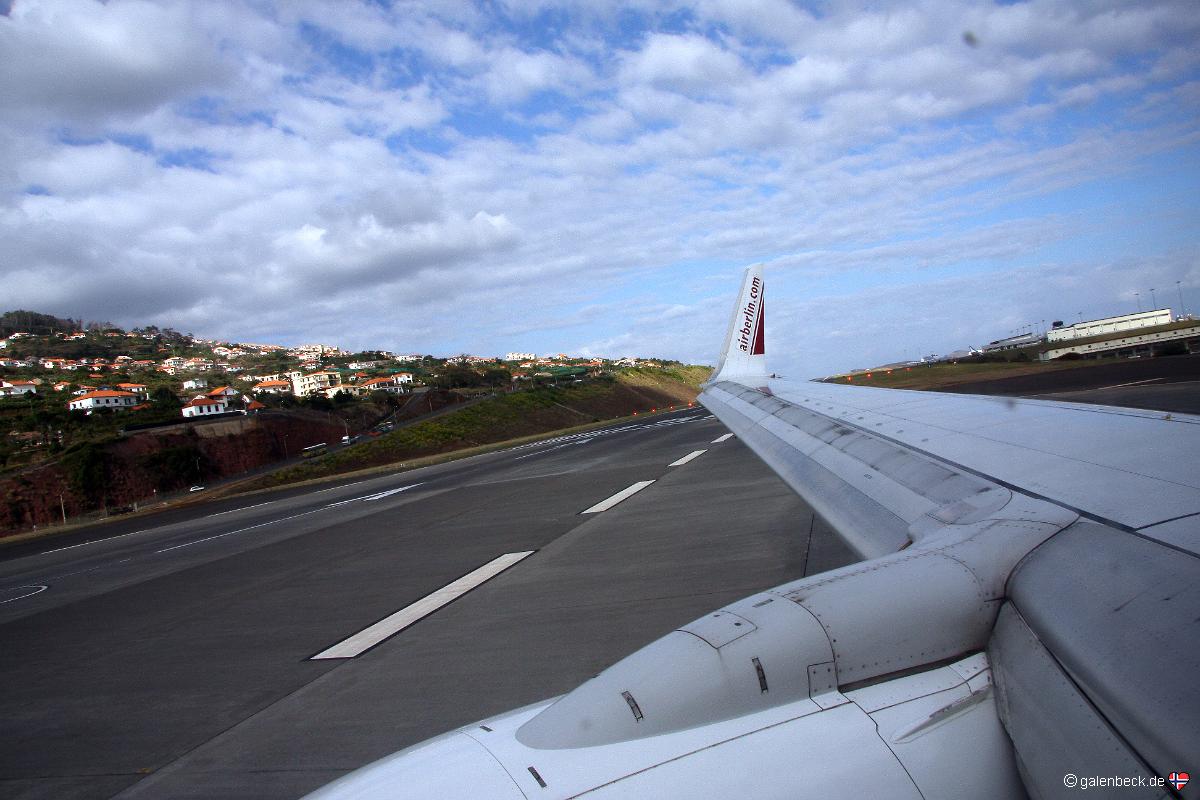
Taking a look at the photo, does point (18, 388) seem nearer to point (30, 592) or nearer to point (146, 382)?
point (146, 382)

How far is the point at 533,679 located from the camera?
4.71 m

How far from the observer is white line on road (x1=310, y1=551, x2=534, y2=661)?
601 cm

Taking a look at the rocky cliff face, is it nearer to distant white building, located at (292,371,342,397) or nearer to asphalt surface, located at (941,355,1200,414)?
distant white building, located at (292,371,342,397)

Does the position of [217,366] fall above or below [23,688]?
above

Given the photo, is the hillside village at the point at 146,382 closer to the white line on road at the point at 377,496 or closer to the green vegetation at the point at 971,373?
the white line on road at the point at 377,496

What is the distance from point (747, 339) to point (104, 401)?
189 ft

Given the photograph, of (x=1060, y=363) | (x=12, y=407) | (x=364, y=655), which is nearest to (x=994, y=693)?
(x=364, y=655)

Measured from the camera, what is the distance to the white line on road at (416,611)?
6.01 m

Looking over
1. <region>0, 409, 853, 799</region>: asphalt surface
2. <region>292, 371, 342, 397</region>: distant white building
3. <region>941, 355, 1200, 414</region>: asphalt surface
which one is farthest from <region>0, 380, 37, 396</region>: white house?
<region>941, 355, 1200, 414</region>: asphalt surface

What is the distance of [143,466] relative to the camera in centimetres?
3688

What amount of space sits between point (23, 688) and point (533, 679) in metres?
5.03

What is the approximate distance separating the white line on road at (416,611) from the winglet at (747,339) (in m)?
6.30

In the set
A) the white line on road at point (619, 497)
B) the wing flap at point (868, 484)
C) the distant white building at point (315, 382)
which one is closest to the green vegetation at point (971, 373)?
the white line on road at point (619, 497)

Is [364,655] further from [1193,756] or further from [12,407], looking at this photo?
[12,407]
